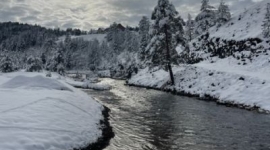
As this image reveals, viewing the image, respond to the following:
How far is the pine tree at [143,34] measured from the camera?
8454 centimetres

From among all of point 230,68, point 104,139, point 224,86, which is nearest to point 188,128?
point 104,139

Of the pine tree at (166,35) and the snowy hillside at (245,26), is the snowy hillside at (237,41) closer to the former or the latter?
the snowy hillside at (245,26)

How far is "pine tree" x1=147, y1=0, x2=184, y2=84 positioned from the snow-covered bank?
2.92 meters

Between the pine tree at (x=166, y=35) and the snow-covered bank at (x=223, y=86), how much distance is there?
2.92m

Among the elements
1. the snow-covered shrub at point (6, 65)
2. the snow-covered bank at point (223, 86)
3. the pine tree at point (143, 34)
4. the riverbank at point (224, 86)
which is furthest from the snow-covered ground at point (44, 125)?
the snow-covered shrub at point (6, 65)

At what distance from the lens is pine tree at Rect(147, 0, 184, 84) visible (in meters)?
44.5

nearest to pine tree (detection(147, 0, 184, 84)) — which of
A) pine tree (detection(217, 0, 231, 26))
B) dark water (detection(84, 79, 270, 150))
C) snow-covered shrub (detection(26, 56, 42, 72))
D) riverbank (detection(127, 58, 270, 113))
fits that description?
riverbank (detection(127, 58, 270, 113))

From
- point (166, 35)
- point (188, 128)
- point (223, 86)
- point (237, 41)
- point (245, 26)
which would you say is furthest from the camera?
point (245, 26)

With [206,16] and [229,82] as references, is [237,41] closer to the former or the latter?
[229,82]

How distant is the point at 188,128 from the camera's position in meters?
19.6

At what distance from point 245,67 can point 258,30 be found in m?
13.3

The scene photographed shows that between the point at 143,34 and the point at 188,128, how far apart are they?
70.9m

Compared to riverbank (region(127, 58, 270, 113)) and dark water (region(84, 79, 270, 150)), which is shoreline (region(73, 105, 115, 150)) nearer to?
dark water (region(84, 79, 270, 150))

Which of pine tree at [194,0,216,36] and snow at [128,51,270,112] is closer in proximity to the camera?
snow at [128,51,270,112]
